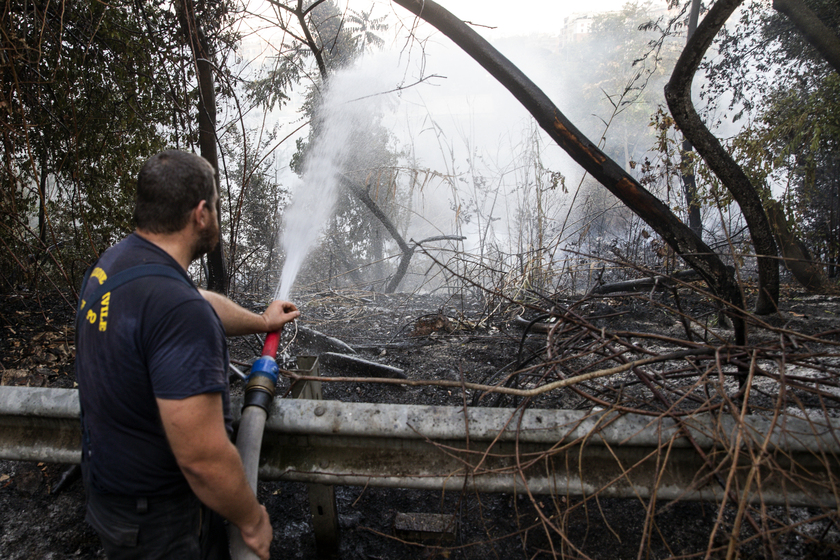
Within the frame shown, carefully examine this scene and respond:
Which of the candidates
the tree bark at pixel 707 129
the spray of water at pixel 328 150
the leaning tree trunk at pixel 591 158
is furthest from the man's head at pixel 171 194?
the spray of water at pixel 328 150

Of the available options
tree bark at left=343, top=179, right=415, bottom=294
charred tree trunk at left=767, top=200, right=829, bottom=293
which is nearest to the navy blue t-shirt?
tree bark at left=343, top=179, right=415, bottom=294

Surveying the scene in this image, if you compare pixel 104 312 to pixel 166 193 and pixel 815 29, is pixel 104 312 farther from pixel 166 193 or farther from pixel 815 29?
pixel 815 29

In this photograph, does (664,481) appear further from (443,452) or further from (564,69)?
(564,69)

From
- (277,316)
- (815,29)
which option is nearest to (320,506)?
(277,316)

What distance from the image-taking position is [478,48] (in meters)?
3.67

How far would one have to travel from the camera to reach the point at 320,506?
1954 millimetres

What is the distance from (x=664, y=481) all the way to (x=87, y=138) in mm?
4910

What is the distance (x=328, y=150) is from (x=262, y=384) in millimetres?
13163

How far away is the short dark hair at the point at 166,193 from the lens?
147 centimetres

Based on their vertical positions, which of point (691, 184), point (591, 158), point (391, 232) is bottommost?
point (591, 158)

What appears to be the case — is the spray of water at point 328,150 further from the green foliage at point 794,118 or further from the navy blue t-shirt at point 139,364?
the navy blue t-shirt at point 139,364

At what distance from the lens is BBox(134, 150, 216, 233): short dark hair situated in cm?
147

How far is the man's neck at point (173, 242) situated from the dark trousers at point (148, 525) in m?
0.77

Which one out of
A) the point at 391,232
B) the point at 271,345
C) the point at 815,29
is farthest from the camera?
the point at 391,232
